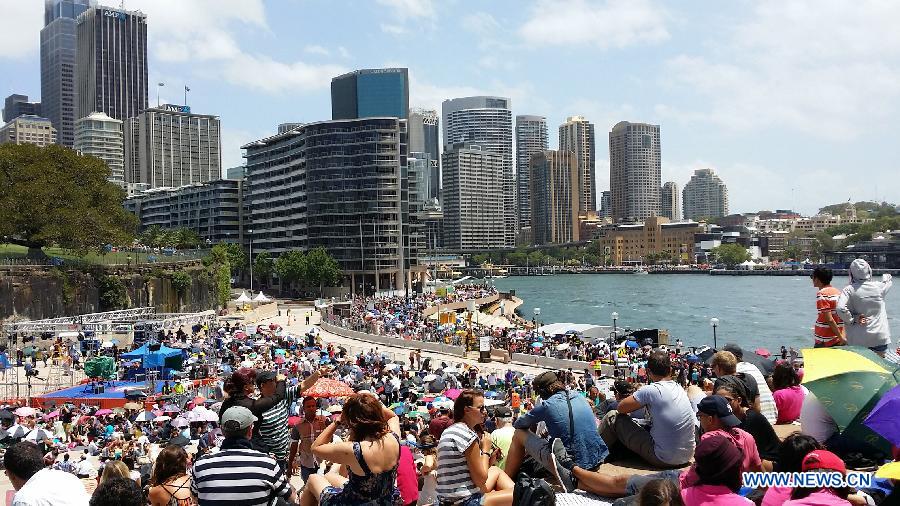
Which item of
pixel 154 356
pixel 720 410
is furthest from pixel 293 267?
pixel 720 410

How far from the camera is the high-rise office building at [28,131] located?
186 metres

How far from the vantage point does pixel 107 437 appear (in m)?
17.8

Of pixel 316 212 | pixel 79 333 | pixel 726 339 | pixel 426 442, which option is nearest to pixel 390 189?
pixel 316 212

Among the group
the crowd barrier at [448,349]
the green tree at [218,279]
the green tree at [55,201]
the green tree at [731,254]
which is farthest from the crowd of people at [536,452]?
the green tree at [731,254]

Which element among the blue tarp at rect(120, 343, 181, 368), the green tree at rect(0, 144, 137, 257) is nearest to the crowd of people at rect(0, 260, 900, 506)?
the blue tarp at rect(120, 343, 181, 368)

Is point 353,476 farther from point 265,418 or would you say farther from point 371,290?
point 371,290

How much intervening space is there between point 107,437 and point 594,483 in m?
15.5

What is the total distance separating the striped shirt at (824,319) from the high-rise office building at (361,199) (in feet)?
273

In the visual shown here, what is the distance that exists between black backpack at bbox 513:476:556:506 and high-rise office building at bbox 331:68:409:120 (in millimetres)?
173613

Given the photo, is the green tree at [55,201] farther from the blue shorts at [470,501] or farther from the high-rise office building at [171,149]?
the high-rise office building at [171,149]

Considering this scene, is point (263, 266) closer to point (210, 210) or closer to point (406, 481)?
point (210, 210)

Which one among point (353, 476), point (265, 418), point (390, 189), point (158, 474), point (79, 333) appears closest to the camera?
point (353, 476)

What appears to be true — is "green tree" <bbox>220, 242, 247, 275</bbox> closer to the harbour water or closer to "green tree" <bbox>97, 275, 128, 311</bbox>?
the harbour water

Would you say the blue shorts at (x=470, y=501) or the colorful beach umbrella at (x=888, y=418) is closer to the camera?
the blue shorts at (x=470, y=501)
